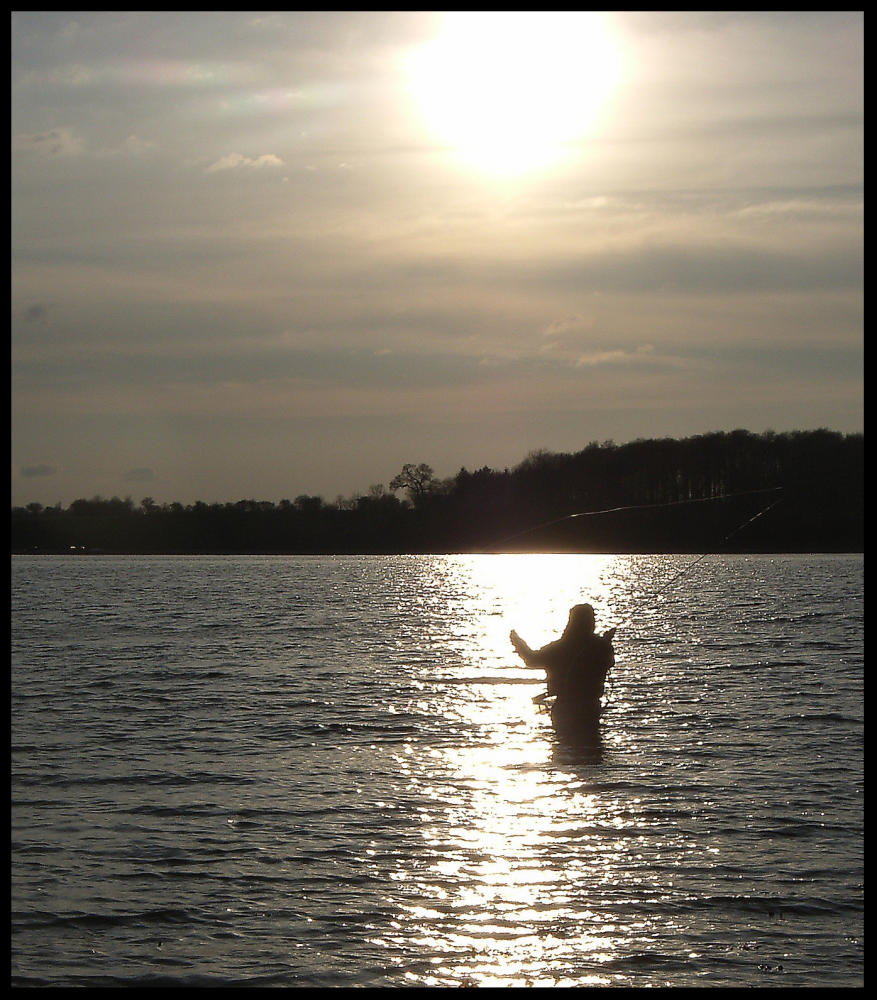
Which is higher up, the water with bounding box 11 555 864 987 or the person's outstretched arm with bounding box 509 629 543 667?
the person's outstretched arm with bounding box 509 629 543 667

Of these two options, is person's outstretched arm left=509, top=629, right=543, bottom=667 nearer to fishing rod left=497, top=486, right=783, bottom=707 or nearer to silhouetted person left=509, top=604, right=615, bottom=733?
silhouetted person left=509, top=604, right=615, bottom=733

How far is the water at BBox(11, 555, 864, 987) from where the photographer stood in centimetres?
1167

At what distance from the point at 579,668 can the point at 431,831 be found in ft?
33.4

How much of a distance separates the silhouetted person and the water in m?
0.96

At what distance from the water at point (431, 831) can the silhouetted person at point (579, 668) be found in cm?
96

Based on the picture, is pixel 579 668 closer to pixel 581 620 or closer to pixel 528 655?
pixel 581 620

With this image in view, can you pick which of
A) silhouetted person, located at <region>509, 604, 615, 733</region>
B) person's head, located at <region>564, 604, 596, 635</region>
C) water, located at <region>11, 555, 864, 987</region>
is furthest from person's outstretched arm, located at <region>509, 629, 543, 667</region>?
water, located at <region>11, 555, 864, 987</region>

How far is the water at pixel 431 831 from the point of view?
11672 mm

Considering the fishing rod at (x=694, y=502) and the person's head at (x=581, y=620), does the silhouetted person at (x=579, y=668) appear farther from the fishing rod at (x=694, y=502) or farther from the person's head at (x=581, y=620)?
the fishing rod at (x=694, y=502)

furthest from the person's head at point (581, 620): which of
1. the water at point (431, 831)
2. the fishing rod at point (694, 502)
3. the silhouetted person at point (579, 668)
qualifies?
the water at point (431, 831)

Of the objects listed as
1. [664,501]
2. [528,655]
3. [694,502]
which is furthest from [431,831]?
[664,501]

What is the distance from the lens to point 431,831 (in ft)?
53.0

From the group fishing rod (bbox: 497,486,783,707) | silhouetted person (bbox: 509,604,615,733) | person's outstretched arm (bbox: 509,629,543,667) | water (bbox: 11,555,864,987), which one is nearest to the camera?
water (bbox: 11,555,864,987)

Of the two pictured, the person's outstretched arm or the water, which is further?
the person's outstretched arm
